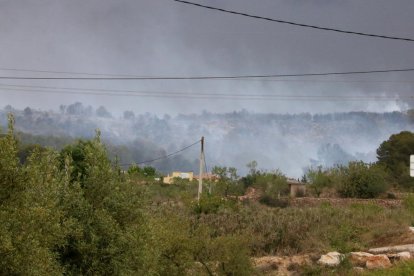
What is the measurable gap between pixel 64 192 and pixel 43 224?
284 centimetres

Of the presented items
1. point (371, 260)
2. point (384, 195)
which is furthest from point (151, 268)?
point (384, 195)

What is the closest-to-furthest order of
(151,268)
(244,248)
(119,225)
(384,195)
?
(119,225), (151,268), (244,248), (384,195)

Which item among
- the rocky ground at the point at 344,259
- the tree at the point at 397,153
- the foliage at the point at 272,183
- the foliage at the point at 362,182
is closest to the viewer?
the rocky ground at the point at 344,259

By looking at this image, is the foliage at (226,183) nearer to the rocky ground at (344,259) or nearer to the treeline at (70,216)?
the rocky ground at (344,259)

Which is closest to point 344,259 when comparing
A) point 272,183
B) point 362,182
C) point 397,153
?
point 362,182

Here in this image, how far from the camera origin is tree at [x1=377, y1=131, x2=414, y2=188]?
95188 millimetres

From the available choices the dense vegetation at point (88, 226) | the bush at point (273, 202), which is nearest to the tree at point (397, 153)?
the bush at point (273, 202)

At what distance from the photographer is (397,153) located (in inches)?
3986

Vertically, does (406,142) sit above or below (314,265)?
above

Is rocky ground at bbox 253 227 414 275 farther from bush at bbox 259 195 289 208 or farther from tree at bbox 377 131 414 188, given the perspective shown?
tree at bbox 377 131 414 188

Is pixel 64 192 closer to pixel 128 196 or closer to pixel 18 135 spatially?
pixel 128 196

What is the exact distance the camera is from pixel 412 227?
36.1 metres

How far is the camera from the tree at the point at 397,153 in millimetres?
95188

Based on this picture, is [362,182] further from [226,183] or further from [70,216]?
[70,216]
